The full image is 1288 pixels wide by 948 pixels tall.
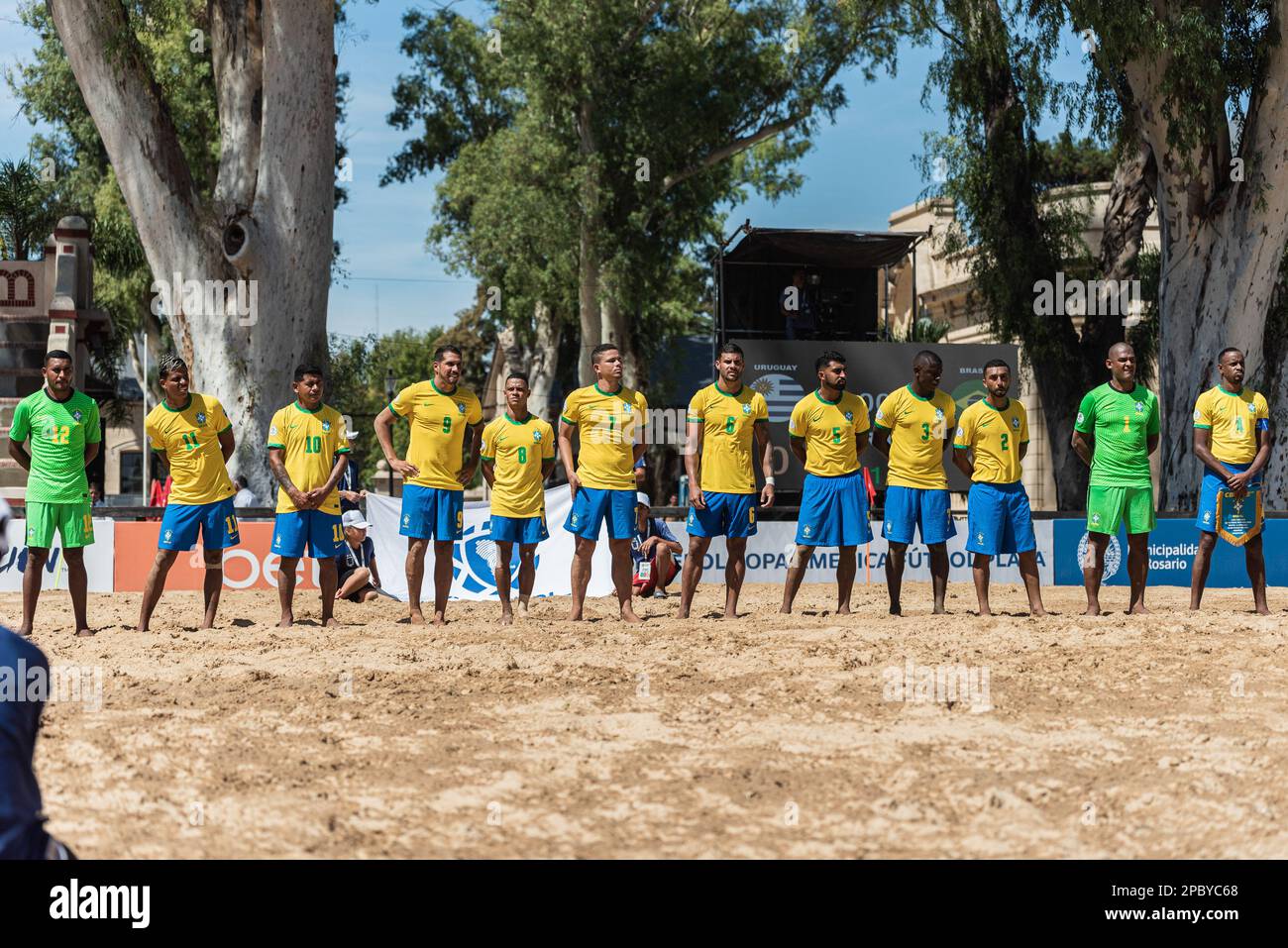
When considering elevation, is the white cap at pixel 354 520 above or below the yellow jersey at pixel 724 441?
below

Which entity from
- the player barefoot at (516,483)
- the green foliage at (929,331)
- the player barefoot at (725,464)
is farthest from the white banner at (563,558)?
the green foliage at (929,331)

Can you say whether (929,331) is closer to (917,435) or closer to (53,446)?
(917,435)

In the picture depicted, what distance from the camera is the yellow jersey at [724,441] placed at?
1047cm

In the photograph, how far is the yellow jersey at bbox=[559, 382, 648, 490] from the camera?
10.4 metres

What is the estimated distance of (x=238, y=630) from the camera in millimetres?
9922

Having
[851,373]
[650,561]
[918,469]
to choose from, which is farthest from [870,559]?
[918,469]

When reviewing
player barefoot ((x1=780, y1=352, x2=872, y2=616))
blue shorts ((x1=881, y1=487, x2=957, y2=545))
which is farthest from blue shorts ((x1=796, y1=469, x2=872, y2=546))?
blue shorts ((x1=881, y1=487, x2=957, y2=545))

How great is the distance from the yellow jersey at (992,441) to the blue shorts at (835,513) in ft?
2.82

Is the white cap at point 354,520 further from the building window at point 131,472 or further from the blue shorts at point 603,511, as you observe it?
the building window at point 131,472

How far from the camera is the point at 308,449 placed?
10336mm

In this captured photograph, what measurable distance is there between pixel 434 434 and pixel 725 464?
222cm

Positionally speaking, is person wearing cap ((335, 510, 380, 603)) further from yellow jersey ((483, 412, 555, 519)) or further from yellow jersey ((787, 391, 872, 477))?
yellow jersey ((787, 391, 872, 477))
